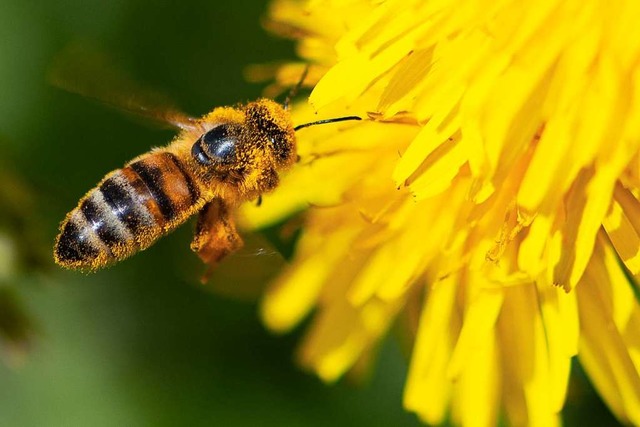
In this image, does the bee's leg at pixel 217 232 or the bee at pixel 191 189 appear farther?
the bee's leg at pixel 217 232

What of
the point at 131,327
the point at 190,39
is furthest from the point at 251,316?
the point at 190,39

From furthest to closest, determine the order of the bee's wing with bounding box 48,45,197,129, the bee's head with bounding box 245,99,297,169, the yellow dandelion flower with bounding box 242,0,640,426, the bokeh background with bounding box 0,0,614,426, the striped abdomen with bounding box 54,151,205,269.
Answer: the bokeh background with bounding box 0,0,614,426
the bee's wing with bounding box 48,45,197,129
the bee's head with bounding box 245,99,297,169
the striped abdomen with bounding box 54,151,205,269
the yellow dandelion flower with bounding box 242,0,640,426

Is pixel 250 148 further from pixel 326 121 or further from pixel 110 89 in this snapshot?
pixel 110 89

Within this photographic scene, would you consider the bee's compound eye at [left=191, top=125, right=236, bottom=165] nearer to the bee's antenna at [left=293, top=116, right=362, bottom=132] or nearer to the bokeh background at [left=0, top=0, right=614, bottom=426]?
the bee's antenna at [left=293, top=116, right=362, bottom=132]

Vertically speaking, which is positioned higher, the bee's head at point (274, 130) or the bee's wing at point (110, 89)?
the bee's wing at point (110, 89)

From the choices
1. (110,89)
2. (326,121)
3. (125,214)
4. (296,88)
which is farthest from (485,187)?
(110,89)

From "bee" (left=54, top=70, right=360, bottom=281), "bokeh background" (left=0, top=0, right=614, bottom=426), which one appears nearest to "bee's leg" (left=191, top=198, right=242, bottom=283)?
"bee" (left=54, top=70, right=360, bottom=281)

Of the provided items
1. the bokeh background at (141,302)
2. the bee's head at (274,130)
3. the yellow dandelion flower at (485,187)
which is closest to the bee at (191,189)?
the bee's head at (274,130)

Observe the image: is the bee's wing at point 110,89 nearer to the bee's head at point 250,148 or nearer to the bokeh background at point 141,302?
the bee's head at point 250,148
